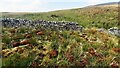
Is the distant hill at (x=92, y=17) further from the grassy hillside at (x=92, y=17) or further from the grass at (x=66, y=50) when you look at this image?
the grass at (x=66, y=50)

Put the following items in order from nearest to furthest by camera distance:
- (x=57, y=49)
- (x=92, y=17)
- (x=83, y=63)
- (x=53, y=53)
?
(x=83, y=63), (x=53, y=53), (x=57, y=49), (x=92, y=17)

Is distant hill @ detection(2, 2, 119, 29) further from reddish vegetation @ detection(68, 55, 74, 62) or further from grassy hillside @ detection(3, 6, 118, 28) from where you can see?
reddish vegetation @ detection(68, 55, 74, 62)

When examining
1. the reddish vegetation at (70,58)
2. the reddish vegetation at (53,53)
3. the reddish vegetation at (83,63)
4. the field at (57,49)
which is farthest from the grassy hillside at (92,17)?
the reddish vegetation at (83,63)

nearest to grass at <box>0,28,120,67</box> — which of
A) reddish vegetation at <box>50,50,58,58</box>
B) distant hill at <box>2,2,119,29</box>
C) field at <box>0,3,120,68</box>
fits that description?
field at <box>0,3,120,68</box>

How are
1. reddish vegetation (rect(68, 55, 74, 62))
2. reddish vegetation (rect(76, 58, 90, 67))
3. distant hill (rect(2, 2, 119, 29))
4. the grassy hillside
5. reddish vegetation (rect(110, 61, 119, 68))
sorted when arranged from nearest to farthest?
reddish vegetation (rect(76, 58, 90, 67)) → reddish vegetation (rect(110, 61, 119, 68)) → reddish vegetation (rect(68, 55, 74, 62)) → distant hill (rect(2, 2, 119, 29)) → the grassy hillside

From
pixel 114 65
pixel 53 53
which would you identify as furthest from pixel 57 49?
pixel 114 65

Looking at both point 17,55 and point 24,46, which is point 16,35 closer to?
point 24,46

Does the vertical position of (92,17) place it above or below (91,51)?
below

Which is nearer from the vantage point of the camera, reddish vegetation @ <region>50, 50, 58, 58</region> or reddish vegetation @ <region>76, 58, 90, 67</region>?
reddish vegetation @ <region>76, 58, 90, 67</region>

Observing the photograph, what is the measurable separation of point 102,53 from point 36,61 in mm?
3407

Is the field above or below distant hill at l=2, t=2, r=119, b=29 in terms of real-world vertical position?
above

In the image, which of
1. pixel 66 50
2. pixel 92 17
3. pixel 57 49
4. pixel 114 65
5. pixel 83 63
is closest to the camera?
pixel 83 63

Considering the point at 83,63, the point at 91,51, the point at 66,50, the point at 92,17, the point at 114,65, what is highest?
the point at 66,50

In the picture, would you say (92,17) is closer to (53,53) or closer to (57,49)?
(57,49)
